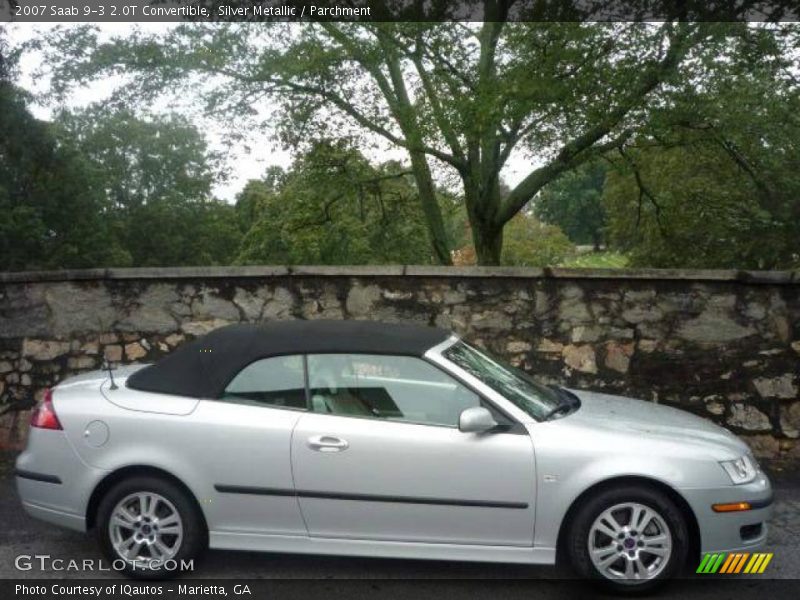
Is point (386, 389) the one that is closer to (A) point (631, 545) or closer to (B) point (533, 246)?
(A) point (631, 545)

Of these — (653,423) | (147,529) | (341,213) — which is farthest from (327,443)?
(341,213)

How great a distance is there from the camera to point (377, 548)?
436cm

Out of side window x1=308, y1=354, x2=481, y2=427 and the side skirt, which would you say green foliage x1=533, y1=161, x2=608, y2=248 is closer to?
Result: side window x1=308, y1=354, x2=481, y2=427

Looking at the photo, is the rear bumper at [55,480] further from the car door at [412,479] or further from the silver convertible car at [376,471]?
the car door at [412,479]

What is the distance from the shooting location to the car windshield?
4.68 m

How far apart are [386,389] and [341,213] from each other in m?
13.1

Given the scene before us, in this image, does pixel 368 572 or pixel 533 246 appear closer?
pixel 368 572

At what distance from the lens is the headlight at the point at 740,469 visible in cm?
437

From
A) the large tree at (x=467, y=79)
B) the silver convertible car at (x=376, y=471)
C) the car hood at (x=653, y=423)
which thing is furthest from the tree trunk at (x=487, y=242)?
the silver convertible car at (x=376, y=471)

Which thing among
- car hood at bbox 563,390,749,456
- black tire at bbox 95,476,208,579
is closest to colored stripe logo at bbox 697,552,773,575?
A: car hood at bbox 563,390,749,456

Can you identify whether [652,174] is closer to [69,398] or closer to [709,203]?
[709,203]

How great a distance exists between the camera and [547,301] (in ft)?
24.4

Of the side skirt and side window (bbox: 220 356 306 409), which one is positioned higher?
side window (bbox: 220 356 306 409)

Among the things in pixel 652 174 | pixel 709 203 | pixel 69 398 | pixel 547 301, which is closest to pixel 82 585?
pixel 69 398
